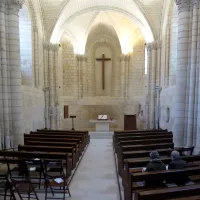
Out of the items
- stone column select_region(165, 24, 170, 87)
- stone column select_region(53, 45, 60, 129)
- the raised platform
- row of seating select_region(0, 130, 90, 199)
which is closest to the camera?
row of seating select_region(0, 130, 90, 199)

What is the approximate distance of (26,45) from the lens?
38.2 feet

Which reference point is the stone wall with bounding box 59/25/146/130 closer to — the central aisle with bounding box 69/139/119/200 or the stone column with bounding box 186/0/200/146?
the central aisle with bounding box 69/139/119/200

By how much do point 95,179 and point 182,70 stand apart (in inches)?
222

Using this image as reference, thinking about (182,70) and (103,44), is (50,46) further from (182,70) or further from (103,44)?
(182,70)

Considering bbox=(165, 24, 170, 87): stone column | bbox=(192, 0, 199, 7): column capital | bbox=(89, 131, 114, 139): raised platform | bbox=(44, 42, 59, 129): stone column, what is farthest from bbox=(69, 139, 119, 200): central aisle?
bbox=(192, 0, 199, 7): column capital

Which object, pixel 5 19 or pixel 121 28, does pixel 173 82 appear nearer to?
pixel 121 28

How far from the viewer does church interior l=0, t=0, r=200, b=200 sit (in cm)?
507

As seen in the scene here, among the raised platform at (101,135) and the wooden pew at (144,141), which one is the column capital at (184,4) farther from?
the raised platform at (101,135)

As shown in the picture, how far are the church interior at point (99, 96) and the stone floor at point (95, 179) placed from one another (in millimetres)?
33

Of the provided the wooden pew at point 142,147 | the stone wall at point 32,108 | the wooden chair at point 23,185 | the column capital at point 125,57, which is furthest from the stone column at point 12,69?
the column capital at point 125,57

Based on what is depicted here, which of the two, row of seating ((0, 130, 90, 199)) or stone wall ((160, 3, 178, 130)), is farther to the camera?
stone wall ((160, 3, 178, 130))

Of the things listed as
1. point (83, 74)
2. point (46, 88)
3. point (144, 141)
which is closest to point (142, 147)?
point (144, 141)

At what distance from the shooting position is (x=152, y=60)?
1427cm

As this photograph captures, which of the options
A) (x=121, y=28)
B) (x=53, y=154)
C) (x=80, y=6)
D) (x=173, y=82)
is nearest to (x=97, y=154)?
(x=53, y=154)
